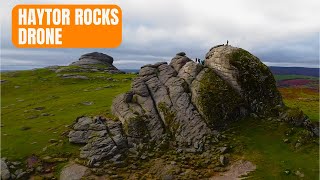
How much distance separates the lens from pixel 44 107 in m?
76.2

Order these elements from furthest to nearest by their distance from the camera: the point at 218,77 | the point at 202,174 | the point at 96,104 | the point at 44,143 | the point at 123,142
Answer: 1. the point at 96,104
2. the point at 218,77
3. the point at 44,143
4. the point at 123,142
5. the point at 202,174

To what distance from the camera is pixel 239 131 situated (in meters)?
49.2

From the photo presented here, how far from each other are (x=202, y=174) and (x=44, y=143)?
2387 cm

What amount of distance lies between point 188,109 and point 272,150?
12758 millimetres

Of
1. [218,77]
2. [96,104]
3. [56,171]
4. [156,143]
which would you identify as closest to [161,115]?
[156,143]

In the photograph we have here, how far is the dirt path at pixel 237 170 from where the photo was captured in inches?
1607

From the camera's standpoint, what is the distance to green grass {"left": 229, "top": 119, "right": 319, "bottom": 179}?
134 feet

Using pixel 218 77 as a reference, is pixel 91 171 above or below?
below

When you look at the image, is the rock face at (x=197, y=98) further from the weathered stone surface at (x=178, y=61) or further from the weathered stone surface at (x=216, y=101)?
the weathered stone surface at (x=178, y=61)

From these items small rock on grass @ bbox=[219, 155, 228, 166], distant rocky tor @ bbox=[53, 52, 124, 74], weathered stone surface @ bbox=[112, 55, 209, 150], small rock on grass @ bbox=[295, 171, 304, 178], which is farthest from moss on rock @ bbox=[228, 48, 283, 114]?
distant rocky tor @ bbox=[53, 52, 124, 74]

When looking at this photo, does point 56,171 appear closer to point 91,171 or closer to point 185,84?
point 91,171

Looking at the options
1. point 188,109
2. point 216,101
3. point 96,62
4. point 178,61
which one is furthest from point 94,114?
point 96,62

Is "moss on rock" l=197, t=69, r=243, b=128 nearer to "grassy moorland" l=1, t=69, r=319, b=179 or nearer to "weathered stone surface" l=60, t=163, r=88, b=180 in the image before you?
"grassy moorland" l=1, t=69, r=319, b=179

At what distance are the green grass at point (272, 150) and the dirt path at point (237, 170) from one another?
2.69 feet
